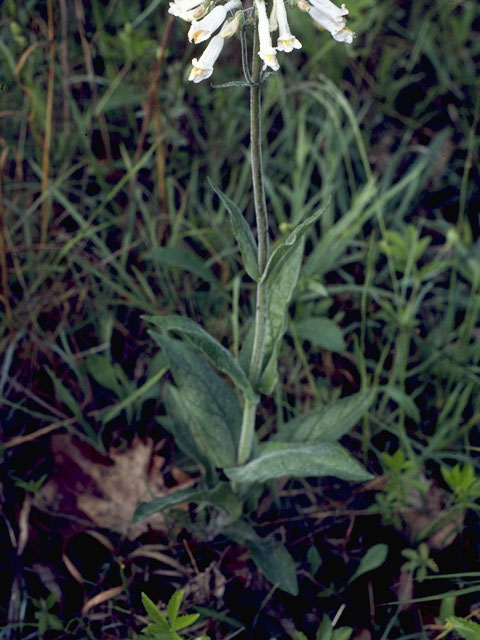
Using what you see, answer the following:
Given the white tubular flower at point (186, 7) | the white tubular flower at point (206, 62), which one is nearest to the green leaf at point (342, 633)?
the white tubular flower at point (206, 62)

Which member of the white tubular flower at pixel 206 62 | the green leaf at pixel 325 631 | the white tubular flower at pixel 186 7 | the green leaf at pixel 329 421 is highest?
the white tubular flower at pixel 186 7

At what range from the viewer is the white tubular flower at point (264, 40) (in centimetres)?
174

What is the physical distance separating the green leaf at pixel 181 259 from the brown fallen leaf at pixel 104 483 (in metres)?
0.87

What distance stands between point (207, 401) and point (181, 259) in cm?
86

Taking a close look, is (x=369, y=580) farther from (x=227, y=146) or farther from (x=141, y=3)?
(x=141, y=3)

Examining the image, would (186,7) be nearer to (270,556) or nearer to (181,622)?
(181,622)

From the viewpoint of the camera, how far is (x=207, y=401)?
262 cm

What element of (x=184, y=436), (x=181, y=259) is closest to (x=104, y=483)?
(x=184, y=436)

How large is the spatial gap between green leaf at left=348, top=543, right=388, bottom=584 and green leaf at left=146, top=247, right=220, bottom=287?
1.45 meters

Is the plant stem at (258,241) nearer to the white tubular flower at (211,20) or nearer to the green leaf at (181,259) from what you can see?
the white tubular flower at (211,20)

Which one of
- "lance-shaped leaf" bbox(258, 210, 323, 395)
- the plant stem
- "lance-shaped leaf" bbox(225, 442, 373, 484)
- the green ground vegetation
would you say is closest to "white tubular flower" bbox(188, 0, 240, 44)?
the plant stem

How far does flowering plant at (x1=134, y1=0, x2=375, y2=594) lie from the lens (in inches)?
74.7

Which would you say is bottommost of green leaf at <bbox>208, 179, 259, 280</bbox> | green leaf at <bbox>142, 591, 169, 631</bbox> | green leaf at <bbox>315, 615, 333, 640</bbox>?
green leaf at <bbox>315, 615, 333, 640</bbox>

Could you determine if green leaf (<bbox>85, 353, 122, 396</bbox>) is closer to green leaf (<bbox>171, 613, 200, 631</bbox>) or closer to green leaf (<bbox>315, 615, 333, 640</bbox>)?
green leaf (<bbox>171, 613, 200, 631</bbox>)
